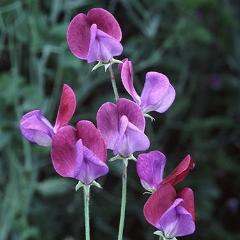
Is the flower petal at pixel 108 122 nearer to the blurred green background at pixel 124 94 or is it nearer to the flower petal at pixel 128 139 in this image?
the flower petal at pixel 128 139

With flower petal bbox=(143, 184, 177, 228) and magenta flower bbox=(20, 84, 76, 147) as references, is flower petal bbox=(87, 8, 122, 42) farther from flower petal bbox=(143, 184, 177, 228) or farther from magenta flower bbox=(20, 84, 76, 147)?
flower petal bbox=(143, 184, 177, 228)

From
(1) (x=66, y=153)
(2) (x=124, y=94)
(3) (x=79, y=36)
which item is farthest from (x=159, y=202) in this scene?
(2) (x=124, y=94)

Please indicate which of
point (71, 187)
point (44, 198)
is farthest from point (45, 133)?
point (44, 198)

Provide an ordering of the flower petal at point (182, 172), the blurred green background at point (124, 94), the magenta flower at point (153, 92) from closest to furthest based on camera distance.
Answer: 1. the flower petal at point (182, 172)
2. the magenta flower at point (153, 92)
3. the blurred green background at point (124, 94)

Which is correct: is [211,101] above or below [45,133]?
below

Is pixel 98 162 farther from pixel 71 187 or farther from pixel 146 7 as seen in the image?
pixel 146 7

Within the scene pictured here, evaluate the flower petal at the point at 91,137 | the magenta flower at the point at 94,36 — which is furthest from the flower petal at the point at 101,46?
the flower petal at the point at 91,137

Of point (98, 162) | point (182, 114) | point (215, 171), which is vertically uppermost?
point (98, 162)

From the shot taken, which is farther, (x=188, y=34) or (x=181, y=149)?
(x=181, y=149)
